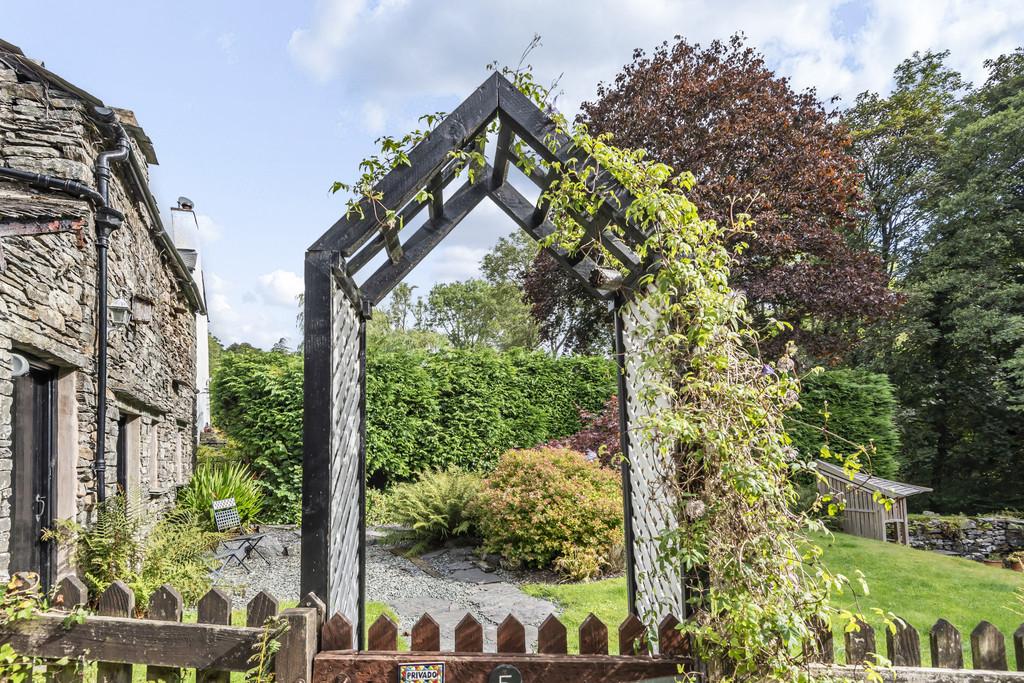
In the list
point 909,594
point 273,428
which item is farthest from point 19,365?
point 909,594

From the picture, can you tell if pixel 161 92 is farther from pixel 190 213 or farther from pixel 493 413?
pixel 190 213

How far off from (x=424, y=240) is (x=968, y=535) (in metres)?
11.6

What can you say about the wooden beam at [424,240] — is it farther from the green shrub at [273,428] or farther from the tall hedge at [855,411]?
the tall hedge at [855,411]

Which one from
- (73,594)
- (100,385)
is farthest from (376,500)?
(73,594)

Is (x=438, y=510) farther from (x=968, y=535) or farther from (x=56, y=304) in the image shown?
(x=968, y=535)

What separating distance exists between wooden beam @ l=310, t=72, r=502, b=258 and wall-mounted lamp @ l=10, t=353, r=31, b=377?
3.45 meters

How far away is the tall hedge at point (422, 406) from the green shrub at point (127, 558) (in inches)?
163

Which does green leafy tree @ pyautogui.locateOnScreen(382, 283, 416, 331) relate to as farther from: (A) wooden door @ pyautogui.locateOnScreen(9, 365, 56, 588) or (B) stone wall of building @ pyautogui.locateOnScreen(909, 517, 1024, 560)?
(A) wooden door @ pyautogui.locateOnScreen(9, 365, 56, 588)

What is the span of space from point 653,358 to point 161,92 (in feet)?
17.9

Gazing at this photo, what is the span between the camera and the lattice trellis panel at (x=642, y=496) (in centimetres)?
252

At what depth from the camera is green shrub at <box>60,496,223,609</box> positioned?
4766 millimetres

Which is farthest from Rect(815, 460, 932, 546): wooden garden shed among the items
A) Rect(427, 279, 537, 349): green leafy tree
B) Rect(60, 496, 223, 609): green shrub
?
Rect(427, 279, 537, 349): green leafy tree

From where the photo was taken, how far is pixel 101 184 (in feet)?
17.9

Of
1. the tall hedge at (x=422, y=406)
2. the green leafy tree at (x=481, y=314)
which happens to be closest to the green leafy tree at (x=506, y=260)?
the green leafy tree at (x=481, y=314)
